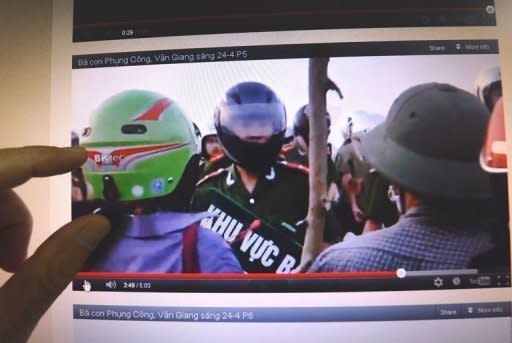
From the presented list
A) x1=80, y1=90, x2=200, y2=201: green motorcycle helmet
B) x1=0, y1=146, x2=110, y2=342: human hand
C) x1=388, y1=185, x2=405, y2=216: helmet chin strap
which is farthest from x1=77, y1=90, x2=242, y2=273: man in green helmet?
x1=388, y1=185, x2=405, y2=216: helmet chin strap

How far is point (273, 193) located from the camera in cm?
70

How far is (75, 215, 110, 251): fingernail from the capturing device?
44 centimetres

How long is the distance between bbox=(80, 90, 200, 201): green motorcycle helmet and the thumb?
268 mm

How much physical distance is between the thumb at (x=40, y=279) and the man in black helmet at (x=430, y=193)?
0.43 meters

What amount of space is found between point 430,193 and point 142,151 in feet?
1.90

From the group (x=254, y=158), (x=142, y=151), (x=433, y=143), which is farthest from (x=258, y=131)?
(x=433, y=143)

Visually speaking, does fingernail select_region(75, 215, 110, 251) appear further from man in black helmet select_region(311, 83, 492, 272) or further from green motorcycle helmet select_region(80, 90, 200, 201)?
man in black helmet select_region(311, 83, 492, 272)

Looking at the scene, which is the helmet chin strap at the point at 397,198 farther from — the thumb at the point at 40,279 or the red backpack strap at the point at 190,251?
the thumb at the point at 40,279

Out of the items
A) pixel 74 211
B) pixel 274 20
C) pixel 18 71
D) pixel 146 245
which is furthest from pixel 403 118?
pixel 18 71

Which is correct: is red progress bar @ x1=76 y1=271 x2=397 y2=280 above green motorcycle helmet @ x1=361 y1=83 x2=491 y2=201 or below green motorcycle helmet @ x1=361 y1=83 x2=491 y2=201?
below

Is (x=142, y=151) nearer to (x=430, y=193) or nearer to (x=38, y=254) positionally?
(x=38, y=254)

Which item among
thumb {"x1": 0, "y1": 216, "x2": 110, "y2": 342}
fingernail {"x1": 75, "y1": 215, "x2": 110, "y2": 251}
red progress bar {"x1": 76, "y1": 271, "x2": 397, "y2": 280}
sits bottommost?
red progress bar {"x1": 76, "y1": 271, "x2": 397, "y2": 280}

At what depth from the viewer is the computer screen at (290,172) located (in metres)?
0.68

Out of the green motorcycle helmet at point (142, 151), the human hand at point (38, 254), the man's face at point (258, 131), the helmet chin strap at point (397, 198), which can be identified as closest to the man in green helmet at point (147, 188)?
the green motorcycle helmet at point (142, 151)
